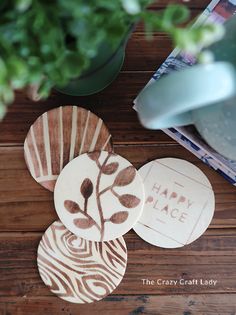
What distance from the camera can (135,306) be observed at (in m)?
0.70

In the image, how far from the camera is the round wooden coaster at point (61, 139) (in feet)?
2.31

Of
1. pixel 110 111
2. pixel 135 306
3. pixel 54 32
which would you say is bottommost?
pixel 135 306

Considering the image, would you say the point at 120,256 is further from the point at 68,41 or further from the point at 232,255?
the point at 68,41

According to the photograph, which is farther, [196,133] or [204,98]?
[196,133]

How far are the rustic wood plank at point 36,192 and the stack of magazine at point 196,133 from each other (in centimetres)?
1

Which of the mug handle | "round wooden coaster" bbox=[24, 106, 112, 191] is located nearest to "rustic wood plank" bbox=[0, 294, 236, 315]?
"round wooden coaster" bbox=[24, 106, 112, 191]

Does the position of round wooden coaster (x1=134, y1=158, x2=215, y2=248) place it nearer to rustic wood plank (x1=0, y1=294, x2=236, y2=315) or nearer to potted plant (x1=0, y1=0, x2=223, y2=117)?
rustic wood plank (x1=0, y1=294, x2=236, y2=315)

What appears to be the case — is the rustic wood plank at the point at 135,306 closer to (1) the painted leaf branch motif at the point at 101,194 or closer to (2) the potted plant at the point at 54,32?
(1) the painted leaf branch motif at the point at 101,194

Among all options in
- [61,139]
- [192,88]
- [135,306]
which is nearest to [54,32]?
[192,88]

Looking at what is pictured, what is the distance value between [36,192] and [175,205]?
0.61ft

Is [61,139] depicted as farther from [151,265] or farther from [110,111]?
[151,265]

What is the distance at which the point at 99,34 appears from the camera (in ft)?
1.48

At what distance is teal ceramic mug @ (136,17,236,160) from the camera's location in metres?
0.43

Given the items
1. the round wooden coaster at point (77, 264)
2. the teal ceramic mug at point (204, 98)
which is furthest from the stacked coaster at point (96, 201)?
the teal ceramic mug at point (204, 98)
